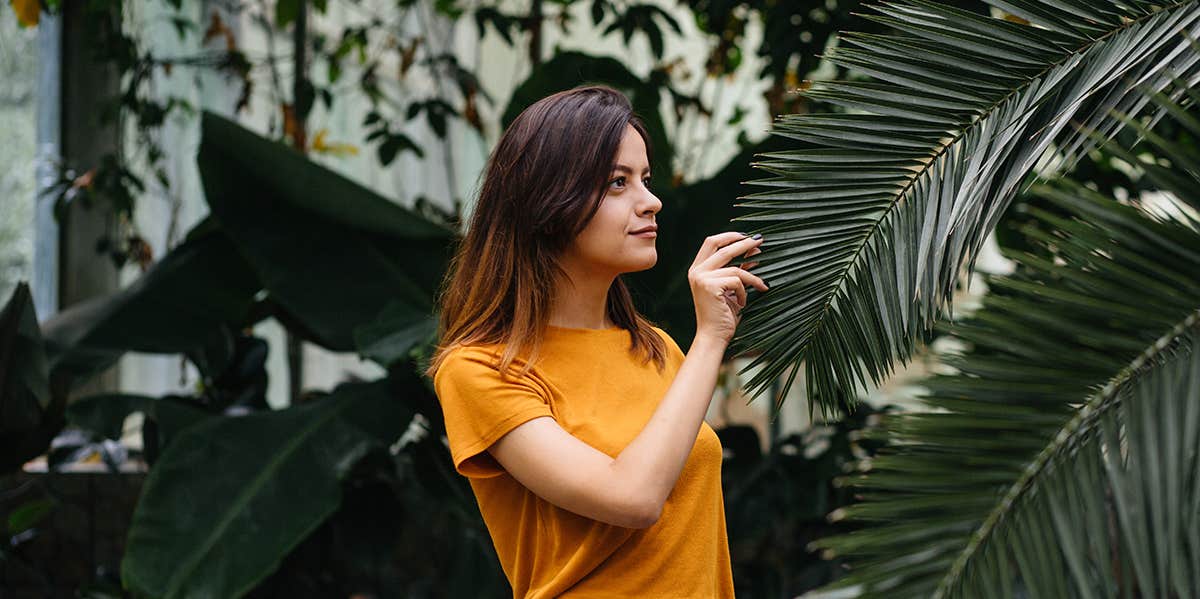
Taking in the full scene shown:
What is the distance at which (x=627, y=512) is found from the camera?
4.50 ft

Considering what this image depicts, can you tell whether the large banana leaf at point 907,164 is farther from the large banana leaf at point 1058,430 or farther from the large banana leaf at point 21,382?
the large banana leaf at point 21,382

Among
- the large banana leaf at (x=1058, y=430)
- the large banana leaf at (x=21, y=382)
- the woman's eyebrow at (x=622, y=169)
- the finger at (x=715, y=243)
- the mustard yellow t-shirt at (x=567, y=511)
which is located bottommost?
the large banana leaf at (x=21, y=382)

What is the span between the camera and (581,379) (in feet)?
5.14

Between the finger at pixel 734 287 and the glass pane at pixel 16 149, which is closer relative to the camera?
the finger at pixel 734 287

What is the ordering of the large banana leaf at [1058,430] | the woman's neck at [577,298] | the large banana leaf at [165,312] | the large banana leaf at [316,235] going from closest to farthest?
the large banana leaf at [1058,430] < the woman's neck at [577,298] < the large banana leaf at [316,235] < the large banana leaf at [165,312]

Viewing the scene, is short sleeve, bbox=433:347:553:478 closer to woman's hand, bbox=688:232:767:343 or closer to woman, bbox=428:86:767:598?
woman, bbox=428:86:767:598

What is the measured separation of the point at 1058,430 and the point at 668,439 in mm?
450

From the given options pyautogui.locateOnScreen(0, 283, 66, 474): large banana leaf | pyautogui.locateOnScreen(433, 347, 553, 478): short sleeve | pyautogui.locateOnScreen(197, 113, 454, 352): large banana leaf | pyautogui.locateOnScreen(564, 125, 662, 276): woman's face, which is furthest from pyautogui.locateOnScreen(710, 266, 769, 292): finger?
pyautogui.locateOnScreen(0, 283, 66, 474): large banana leaf

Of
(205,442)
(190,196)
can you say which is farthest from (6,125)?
(205,442)

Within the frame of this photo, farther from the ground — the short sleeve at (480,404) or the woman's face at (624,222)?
the woman's face at (624,222)

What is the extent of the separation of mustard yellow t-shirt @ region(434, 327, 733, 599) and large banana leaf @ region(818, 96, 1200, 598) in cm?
43

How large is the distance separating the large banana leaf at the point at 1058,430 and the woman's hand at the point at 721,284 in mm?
337

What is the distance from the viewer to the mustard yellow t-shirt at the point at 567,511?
1478 millimetres

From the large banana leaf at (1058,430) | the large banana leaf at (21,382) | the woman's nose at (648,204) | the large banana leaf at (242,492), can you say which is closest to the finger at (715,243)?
the woman's nose at (648,204)
